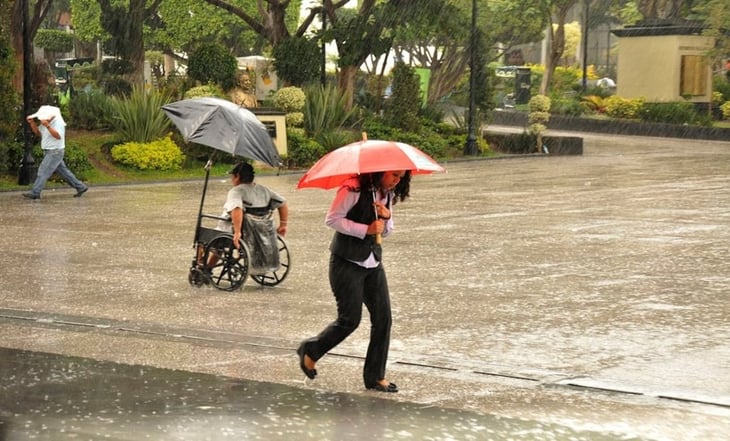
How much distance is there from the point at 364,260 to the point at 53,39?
76.6 metres

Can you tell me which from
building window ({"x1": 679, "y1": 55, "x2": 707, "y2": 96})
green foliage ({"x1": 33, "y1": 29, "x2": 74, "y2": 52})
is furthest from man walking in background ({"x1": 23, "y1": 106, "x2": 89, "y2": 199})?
green foliage ({"x1": 33, "y1": 29, "x2": 74, "y2": 52})

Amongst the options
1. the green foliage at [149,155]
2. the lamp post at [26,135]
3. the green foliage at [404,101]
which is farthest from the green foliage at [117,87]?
the lamp post at [26,135]

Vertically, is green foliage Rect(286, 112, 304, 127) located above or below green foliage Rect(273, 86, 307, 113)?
below

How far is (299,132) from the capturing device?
31453 millimetres

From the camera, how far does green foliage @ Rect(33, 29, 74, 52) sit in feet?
266

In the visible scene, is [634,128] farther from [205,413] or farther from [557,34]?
[205,413]

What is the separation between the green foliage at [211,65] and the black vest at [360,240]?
2487cm

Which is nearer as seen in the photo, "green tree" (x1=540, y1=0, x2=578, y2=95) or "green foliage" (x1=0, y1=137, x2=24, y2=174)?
"green foliage" (x1=0, y1=137, x2=24, y2=174)

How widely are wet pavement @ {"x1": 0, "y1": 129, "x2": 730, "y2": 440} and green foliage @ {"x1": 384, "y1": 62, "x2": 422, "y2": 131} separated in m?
14.8

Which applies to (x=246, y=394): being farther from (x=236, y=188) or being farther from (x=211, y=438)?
(x=236, y=188)

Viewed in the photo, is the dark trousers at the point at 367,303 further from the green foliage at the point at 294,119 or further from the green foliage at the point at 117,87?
the green foliage at the point at 117,87

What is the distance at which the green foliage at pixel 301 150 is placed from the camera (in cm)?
3062

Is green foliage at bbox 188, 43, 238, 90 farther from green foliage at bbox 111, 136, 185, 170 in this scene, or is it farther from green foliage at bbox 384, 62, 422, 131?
green foliage at bbox 111, 136, 185, 170

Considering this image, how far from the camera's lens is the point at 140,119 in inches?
1137
